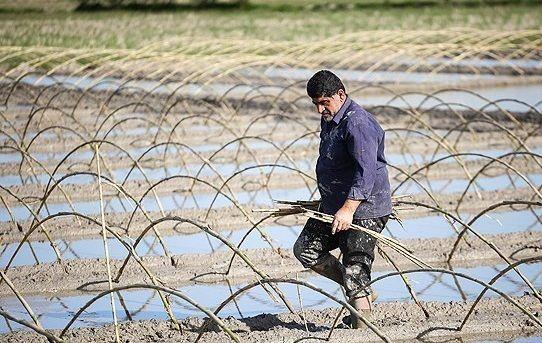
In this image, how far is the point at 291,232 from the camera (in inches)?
331

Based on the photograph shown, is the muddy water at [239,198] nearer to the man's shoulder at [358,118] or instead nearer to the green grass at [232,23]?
the man's shoulder at [358,118]

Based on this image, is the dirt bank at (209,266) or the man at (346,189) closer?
the man at (346,189)

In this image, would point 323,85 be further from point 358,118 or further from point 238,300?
point 238,300

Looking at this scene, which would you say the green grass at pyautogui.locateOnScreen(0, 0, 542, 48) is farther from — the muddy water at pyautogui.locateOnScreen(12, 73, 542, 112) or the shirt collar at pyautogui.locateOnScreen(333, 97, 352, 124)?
the shirt collar at pyautogui.locateOnScreen(333, 97, 352, 124)

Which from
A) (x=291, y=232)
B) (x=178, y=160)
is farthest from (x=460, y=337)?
(x=178, y=160)

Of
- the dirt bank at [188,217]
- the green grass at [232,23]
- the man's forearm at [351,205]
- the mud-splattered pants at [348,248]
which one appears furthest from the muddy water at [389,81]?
the man's forearm at [351,205]

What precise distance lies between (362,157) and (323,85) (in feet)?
1.31

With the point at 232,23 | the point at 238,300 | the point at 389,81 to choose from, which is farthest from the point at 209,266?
the point at 232,23

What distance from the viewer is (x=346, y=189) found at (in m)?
5.39

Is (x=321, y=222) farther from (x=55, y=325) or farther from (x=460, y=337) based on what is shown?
(x=55, y=325)

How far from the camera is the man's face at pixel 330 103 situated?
210 inches

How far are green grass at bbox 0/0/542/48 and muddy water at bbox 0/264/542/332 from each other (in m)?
15.0

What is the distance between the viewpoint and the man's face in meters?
5.32

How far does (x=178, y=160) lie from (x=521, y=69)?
8.70m
